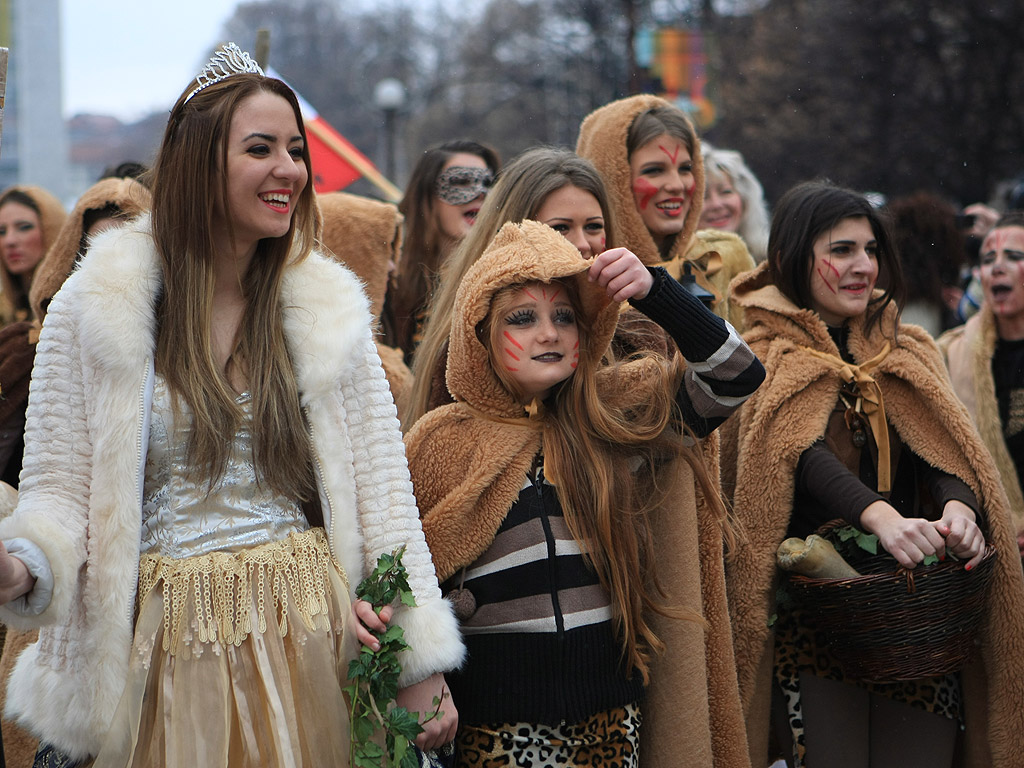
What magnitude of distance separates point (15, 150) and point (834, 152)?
74.1ft

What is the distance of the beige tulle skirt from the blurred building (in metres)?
31.2

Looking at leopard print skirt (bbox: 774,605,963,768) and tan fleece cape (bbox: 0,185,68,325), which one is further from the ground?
tan fleece cape (bbox: 0,185,68,325)

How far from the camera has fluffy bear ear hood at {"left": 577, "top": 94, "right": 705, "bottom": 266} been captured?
4.55 m

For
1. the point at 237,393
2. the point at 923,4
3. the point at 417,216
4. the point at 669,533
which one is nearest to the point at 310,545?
the point at 237,393

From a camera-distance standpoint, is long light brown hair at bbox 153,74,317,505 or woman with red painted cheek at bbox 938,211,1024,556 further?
woman with red painted cheek at bbox 938,211,1024,556

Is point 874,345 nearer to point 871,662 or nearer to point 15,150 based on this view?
point 871,662

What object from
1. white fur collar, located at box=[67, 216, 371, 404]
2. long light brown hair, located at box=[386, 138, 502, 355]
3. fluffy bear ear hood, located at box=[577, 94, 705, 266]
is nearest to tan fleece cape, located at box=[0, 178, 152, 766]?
white fur collar, located at box=[67, 216, 371, 404]

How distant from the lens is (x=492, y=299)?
3234 millimetres

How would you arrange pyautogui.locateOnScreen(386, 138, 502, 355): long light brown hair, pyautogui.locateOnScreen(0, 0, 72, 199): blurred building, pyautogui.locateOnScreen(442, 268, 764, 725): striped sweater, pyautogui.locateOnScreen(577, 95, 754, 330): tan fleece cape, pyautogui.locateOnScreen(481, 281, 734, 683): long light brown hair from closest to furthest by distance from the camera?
pyautogui.locateOnScreen(442, 268, 764, 725): striped sweater → pyautogui.locateOnScreen(481, 281, 734, 683): long light brown hair → pyautogui.locateOnScreen(577, 95, 754, 330): tan fleece cape → pyautogui.locateOnScreen(386, 138, 502, 355): long light brown hair → pyautogui.locateOnScreen(0, 0, 72, 199): blurred building

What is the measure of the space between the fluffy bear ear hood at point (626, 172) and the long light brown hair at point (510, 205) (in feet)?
1.99

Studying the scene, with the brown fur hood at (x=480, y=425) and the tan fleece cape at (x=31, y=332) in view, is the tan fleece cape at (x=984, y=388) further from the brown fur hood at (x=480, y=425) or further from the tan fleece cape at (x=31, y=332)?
the tan fleece cape at (x=31, y=332)

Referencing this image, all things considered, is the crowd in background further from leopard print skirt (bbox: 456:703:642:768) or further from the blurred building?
the blurred building

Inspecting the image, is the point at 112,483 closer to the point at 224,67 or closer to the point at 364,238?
the point at 224,67

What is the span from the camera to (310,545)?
2785 millimetres
